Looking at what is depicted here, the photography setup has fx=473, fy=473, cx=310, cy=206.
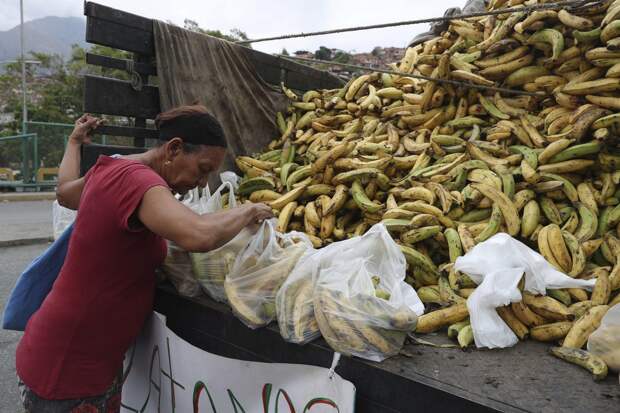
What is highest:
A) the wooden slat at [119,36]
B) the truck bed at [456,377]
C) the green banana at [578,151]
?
the wooden slat at [119,36]

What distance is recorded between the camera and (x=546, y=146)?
2855mm

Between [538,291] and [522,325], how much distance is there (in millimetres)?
159

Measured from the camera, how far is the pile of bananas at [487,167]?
221cm

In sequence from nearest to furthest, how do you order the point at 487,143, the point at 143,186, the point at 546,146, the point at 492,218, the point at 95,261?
the point at 143,186, the point at 95,261, the point at 492,218, the point at 546,146, the point at 487,143

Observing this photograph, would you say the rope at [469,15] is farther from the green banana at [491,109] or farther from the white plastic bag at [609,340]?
the white plastic bag at [609,340]

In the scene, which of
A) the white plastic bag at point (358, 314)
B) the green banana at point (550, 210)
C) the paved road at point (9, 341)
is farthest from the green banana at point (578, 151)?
the paved road at point (9, 341)

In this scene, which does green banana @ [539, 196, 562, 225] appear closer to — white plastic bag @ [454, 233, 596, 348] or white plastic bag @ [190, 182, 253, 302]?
white plastic bag @ [454, 233, 596, 348]

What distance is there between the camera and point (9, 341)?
4062 millimetres

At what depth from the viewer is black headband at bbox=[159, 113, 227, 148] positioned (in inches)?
71.4

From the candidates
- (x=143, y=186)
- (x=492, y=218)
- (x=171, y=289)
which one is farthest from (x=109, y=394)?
(x=492, y=218)

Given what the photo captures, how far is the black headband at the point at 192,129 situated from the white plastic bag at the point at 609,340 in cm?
157

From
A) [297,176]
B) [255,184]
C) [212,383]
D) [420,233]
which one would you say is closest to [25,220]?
[255,184]

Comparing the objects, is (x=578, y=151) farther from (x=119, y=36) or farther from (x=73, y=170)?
(x=119, y=36)

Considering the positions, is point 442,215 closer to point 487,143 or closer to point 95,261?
point 487,143
